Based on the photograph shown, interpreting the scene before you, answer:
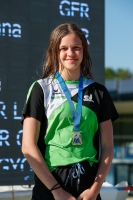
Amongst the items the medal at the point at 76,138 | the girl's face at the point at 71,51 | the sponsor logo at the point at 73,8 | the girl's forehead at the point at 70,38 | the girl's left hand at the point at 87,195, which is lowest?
the girl's left hand at the point at 87,195

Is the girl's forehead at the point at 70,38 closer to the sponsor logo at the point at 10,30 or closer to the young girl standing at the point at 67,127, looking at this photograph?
the young girl standing at the point at 67,127

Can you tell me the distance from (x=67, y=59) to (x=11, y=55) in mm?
3550

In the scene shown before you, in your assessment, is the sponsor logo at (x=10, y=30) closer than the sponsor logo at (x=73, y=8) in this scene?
Yes

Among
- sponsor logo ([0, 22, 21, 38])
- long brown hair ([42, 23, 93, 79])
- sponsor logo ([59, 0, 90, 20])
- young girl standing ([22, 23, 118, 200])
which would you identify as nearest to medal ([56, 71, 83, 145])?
young girl standing ([22, 23, 118, 200])

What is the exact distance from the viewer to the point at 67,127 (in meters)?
1.62

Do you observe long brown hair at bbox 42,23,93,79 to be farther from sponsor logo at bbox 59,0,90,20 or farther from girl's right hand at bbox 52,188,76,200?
sponsor logo at bbox 59,0,90,20

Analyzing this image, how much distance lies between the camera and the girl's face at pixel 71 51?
5.54 feet

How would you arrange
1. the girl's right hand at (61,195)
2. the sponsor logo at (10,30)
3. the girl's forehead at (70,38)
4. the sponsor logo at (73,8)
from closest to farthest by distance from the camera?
the girl's right hand at (61,195)
the girl's forehead at (70,38)
the sponsor logo at (10,30)
the sponsor logo at (73,8)

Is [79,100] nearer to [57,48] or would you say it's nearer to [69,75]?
[69,75]

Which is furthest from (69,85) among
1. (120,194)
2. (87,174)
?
(120,194)

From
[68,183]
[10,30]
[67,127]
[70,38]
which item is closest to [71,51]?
[70,38]

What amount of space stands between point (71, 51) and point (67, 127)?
0.30 metres

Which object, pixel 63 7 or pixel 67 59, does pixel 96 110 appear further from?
pixel 63 7

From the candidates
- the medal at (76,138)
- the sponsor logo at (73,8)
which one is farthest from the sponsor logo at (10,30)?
the medal at (76,138)
